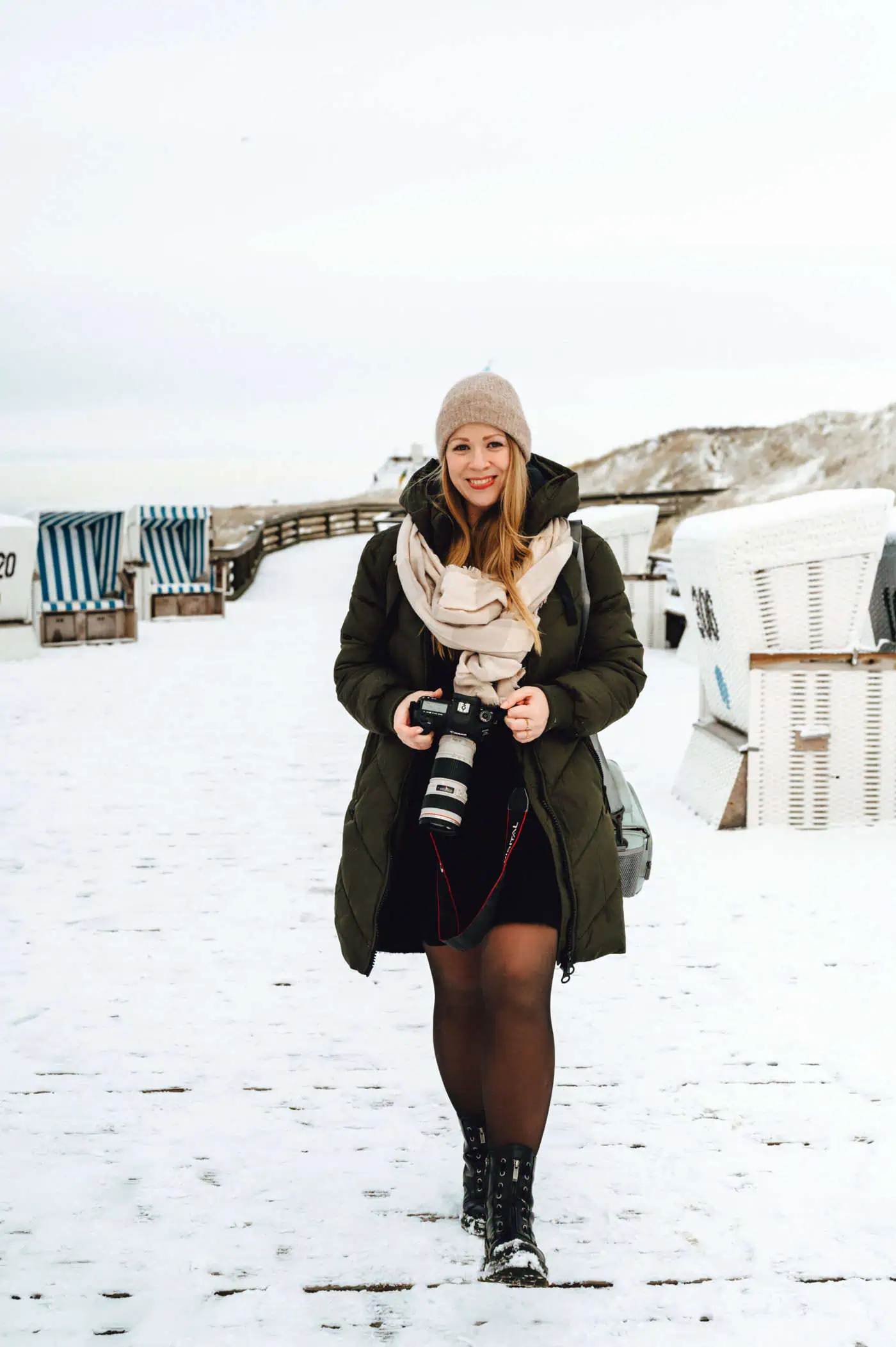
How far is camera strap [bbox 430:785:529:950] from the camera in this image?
2635mm

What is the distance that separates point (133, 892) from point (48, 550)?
1405 centimetres

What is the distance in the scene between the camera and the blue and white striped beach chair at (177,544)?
23734 mm

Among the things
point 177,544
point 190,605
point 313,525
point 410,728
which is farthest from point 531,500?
point 313,525

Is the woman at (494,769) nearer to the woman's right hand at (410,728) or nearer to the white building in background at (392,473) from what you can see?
the woman's right hand at (410,728)

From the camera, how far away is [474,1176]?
2854mm

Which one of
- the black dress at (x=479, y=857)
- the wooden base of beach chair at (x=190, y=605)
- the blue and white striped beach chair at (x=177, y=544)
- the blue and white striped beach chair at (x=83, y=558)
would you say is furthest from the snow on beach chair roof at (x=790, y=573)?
the blue and white striped beach chair at (x=177, y=544)

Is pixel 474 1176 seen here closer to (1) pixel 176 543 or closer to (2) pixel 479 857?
(2) pixel 479 857

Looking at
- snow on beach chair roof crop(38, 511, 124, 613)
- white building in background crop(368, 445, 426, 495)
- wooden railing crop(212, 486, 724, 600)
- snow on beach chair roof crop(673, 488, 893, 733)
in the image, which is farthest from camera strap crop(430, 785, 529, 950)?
white building in background crop(368, 445, 426, 495)

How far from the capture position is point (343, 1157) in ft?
10.4

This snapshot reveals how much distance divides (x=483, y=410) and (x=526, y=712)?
2.06ft

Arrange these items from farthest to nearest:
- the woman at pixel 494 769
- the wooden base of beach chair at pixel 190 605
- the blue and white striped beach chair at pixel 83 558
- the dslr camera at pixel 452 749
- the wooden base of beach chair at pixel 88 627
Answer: the wooden base of beach chair at pixel 190 605, the blue and white striped beach chair at pixel 83 558, the wooden base of beach chair at pixel 88 627, the woman at pixel 494 769, the dslr camera at pixel 452 749

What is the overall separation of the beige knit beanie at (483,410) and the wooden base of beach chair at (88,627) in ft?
48.2

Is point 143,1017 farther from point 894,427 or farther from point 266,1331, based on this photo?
point 894,427

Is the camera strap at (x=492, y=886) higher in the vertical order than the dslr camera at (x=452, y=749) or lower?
lower
